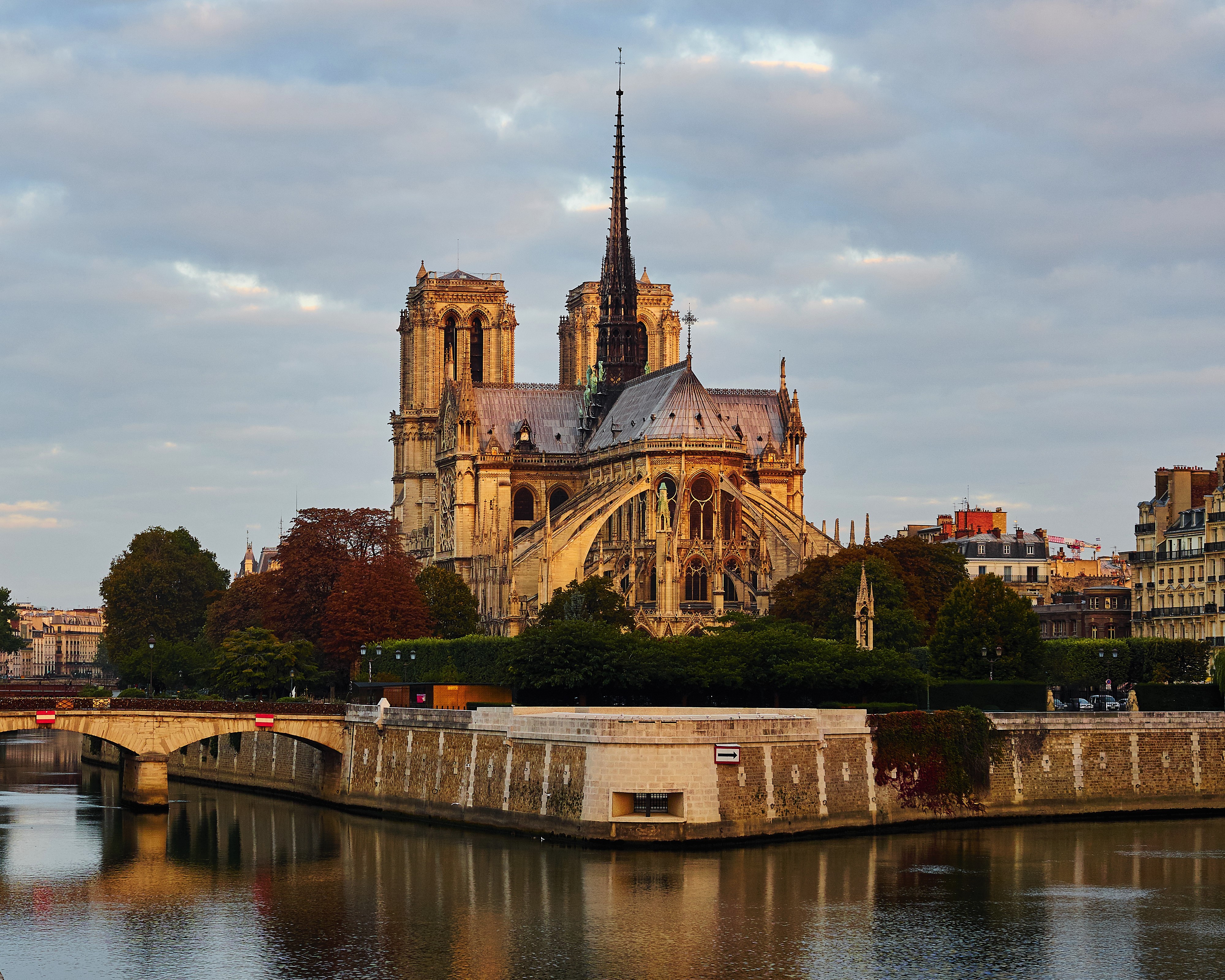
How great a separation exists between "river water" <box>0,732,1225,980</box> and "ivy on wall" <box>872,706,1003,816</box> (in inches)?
52.2

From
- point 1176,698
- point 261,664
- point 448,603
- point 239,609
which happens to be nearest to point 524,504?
point 239,609

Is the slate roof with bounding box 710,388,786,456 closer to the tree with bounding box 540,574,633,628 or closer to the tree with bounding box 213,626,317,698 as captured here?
the tree with bounding box 540,574,633,628

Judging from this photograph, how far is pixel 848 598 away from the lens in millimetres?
88625

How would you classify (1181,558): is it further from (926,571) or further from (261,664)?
(261,664)

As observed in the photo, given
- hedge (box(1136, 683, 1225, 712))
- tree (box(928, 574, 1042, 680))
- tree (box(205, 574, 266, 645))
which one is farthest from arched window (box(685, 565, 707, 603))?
hedge (box(1136, 683, 1225, 712))

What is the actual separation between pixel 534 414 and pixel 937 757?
68.0m

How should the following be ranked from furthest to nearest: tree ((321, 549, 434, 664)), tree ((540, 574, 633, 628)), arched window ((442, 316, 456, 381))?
1. arched window ((442, 316, 456, 381))
2. tree ((321, 549, 434, 664))
3. tree ((540, 574, 633, 628))

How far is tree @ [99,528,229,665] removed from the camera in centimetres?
12775


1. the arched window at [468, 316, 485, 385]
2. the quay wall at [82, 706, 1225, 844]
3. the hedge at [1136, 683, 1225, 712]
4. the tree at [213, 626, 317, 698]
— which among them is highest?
the arched window at [468, 316, 485, 385]

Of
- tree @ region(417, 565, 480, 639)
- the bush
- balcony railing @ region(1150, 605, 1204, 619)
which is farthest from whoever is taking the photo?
tree @ region(417, 565, 480, 639)

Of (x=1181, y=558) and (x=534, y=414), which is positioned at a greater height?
(x=534, y=414)

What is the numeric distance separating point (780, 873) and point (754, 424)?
76.5 metres

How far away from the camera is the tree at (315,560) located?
96.4 m

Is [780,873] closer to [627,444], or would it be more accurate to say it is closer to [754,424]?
[627,444]
